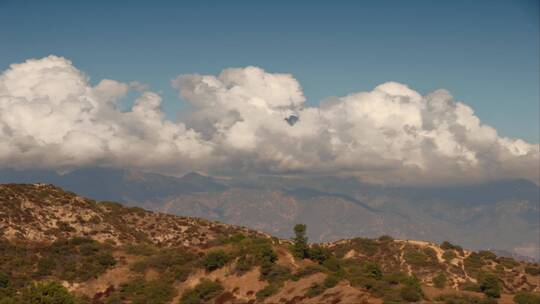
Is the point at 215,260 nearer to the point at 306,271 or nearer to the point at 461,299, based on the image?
the point at 306,271

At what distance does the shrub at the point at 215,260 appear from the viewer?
4779 inches

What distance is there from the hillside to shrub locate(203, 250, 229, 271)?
20cm

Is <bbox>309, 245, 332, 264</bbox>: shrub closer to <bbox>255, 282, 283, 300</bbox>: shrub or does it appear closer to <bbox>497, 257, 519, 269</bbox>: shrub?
<bbox>255, 282, 283, 300</bbox>: shrub

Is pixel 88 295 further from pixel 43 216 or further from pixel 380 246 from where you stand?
pixel 380 246

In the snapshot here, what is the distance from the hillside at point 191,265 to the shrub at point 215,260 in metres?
0.20

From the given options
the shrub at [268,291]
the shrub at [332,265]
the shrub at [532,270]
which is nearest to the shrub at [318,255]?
the shrub at [332,265]

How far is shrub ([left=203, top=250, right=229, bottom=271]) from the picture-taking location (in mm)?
121375

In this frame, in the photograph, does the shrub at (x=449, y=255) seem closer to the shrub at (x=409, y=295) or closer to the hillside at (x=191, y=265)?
the hillside at (x=191, y=265)

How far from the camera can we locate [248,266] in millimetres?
117688

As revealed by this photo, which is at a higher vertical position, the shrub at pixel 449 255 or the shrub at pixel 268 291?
the shrub at pixel 449 255

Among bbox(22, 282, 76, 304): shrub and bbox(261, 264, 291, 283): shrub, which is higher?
bbox(261, 264, 291, 283): shrub

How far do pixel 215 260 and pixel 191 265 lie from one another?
5.84 metres

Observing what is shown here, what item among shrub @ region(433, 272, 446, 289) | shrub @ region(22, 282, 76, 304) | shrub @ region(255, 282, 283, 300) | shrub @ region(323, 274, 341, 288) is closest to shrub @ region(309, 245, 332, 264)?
shrub @ region(255, 282, 283, 300)

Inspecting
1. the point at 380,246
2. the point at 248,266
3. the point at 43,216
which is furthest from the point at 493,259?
the point at 43,216
